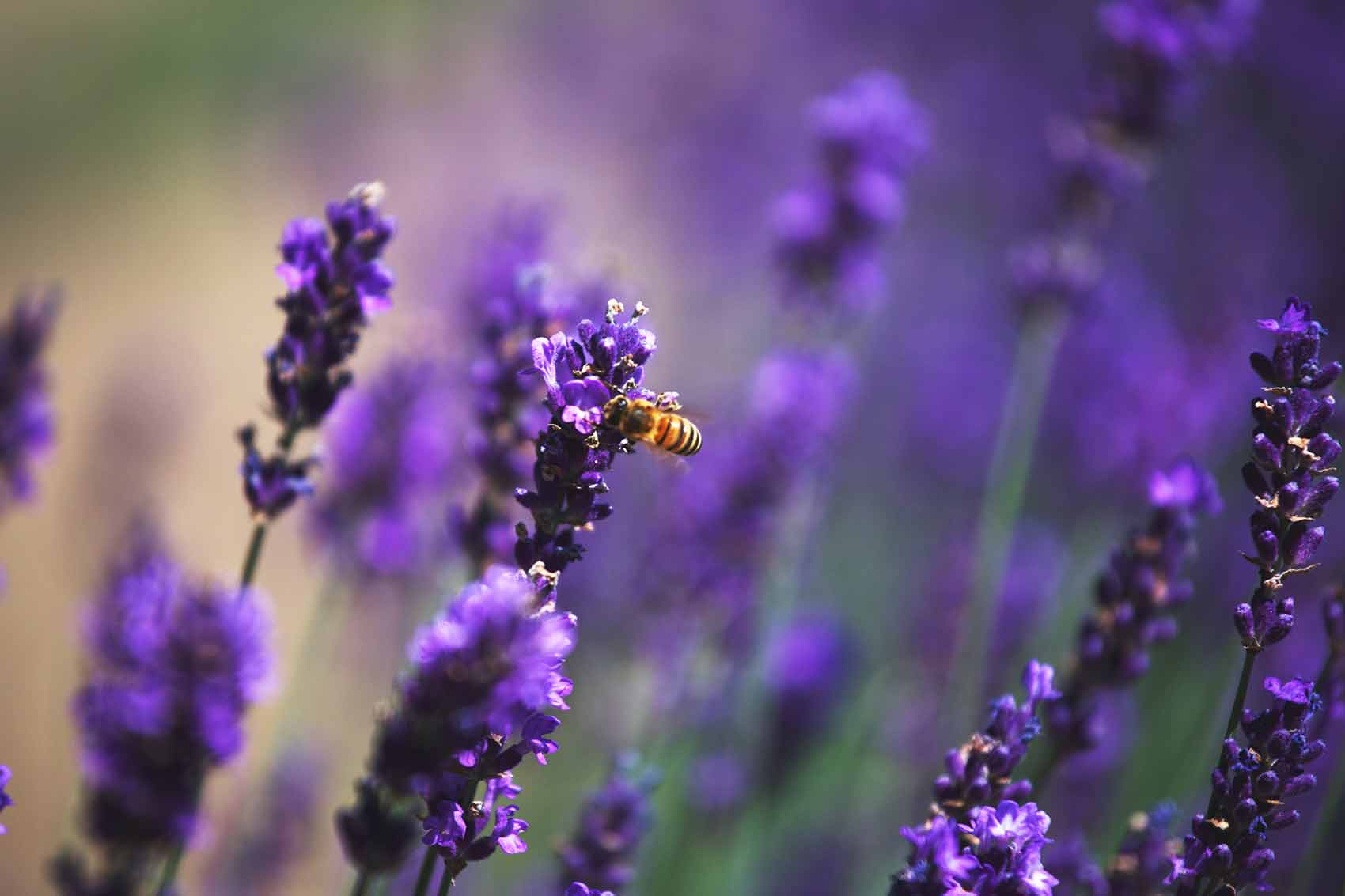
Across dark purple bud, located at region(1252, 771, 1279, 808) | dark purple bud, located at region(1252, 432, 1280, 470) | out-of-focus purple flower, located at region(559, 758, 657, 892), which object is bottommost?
out-of-focus purple flower, located at region(559, 758, 657, 892)

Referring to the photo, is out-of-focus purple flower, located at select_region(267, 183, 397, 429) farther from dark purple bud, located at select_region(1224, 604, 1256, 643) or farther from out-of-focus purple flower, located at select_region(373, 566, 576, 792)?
dark purple bud, located at select_region(1224, 604, 1256, 643)

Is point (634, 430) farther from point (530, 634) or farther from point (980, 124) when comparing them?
point (980, 124)

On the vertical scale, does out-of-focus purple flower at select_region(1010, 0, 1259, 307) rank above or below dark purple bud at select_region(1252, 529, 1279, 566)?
above

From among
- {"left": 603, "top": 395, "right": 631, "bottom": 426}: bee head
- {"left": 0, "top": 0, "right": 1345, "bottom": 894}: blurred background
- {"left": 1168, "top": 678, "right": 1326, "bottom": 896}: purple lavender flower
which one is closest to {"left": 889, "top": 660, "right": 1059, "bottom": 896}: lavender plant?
{"left": 1168, "top": 678, "right": 1326, "bottom": 896}: purple lavender flower

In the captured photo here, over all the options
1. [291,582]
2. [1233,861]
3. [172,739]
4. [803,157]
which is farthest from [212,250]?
[1233,861]

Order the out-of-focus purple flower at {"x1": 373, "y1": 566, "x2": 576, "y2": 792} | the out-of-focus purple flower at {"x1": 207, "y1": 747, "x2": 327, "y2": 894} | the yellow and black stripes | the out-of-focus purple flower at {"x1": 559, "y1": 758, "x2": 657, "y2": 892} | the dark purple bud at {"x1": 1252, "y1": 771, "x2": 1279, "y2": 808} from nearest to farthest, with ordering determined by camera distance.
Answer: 1. the out-of-focus purple flower at {"x1": 373, "y1": 566, "x2": 576, "y2": 792}
2. the dark purple bud at {"x1": 1252, "y1": 771, "x2": 1279, "y2": 808}
3. the out-of-focus purple flower at {"x1": 559, "y1": 758, "x2": 657, "y2": 892}
4. the yellow and black stripes
5. the out-of-focus purple flower at {"x1": 207, "y1": 747, "x2": 327, "y2": 894}

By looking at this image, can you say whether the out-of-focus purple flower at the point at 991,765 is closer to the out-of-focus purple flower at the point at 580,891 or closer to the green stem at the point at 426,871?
the out-of-focus purple flower at the point at 580,891
